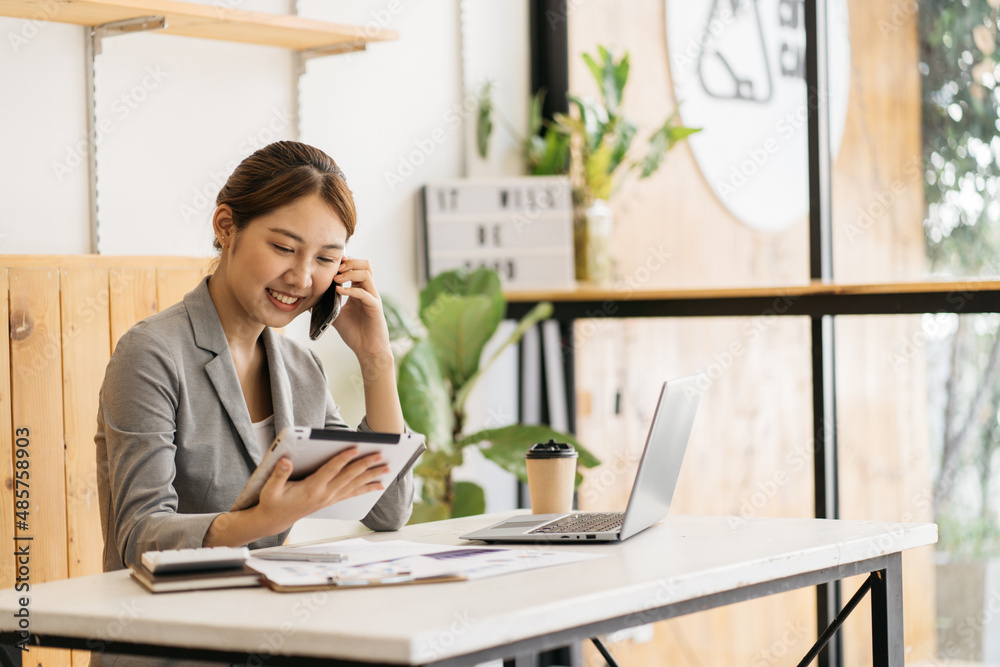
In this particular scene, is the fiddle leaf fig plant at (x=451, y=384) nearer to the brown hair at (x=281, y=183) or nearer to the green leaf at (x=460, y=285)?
the green leaf at (x=460, y=285)

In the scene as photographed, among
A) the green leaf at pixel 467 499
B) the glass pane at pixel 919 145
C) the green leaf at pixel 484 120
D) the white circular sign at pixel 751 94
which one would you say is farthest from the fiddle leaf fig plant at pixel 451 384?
the glass pane at pixel 919 145

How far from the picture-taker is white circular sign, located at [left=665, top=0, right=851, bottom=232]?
430 cm

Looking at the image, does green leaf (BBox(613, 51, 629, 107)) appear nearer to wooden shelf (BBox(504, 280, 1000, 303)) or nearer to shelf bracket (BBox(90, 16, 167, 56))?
wooden shelf (BBox(504, 280, 1000, 303))

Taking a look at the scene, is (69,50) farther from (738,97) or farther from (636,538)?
(738,97)

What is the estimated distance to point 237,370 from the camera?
6.42 feet

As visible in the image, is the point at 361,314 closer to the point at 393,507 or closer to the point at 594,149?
the point at 393,507

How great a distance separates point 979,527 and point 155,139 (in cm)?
302

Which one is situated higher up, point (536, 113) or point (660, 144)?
point (536, 113)

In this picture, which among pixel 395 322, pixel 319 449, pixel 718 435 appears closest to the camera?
pixel 319 449

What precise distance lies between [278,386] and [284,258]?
0.70 feet

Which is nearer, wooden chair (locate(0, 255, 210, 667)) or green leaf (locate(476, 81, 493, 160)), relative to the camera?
wooden chair (locate(0, 255, 210, 667))

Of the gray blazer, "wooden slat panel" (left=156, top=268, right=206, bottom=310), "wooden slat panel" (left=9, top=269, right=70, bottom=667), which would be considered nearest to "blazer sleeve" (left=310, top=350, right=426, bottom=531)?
the gray blazer

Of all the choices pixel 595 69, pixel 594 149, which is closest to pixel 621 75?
pixel 595 69

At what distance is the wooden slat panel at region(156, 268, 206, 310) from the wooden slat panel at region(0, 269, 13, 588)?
370 millimetres
